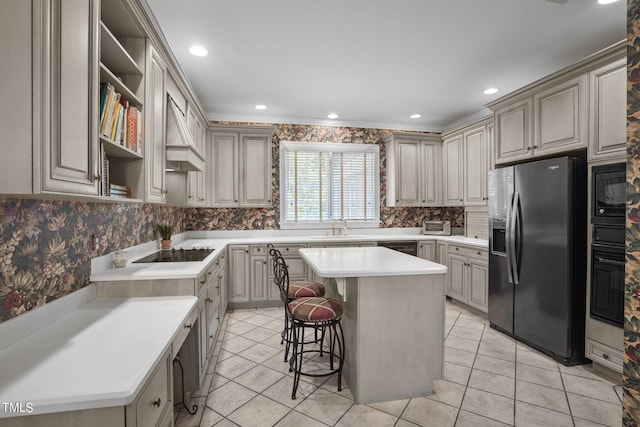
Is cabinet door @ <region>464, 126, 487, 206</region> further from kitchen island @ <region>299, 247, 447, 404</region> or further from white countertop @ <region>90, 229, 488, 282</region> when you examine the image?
kitchen island @ <region>299, 247, 447, 404</region>

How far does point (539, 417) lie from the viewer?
75.7 inches

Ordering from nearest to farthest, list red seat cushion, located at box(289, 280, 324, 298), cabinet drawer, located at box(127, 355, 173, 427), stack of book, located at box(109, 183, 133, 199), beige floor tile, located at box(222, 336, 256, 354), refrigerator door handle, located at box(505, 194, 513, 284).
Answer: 1. cabinet drawer, located at box(127, 355, 173, 427)
2. stack of book, located at box(109, 183, 133, 199)
3. red seat cushion, located at box(289, 280, 324, 298)
4. beige floor tile, located at box(222, 336, 256, 354)
5. refrigerator door handle, located at box(505, 194, 513, 284)

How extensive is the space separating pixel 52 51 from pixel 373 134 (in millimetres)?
4464

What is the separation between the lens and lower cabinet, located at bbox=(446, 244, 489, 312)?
3600 mm

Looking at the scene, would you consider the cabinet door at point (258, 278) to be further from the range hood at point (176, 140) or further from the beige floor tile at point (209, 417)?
the beige floor tile at point (209, 417)

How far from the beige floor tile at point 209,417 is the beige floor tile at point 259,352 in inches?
27.0

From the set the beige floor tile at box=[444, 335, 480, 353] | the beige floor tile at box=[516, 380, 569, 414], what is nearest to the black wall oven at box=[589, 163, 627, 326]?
the beige floor tile at box=[516, 380, 569, 414]

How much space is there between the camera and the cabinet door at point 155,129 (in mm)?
1965

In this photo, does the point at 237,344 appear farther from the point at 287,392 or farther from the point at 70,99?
the point at 70,99

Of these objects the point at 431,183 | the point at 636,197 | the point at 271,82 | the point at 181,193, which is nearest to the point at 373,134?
the point at 431,183

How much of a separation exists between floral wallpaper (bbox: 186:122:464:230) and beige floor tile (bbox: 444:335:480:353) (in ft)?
7.49

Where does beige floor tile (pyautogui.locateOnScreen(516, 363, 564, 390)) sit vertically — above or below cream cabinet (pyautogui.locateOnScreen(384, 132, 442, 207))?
below

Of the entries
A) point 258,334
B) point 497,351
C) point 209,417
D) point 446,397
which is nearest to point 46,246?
point 209,417

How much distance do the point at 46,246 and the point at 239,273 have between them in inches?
105
